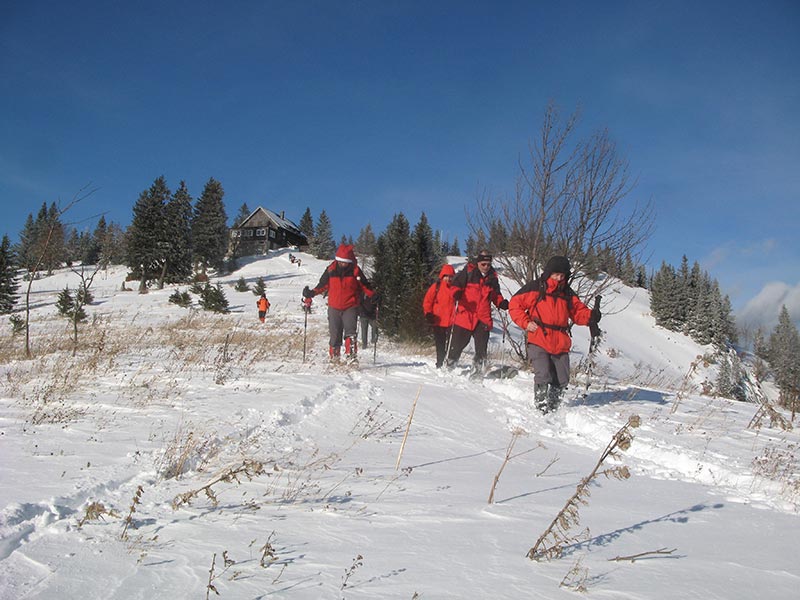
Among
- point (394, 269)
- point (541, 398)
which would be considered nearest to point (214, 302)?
point (394, 269)

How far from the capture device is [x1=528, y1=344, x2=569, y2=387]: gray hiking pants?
613cm

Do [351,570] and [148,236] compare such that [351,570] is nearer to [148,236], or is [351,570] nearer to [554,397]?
[554,397]

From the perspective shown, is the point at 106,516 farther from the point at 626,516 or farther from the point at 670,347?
the point at 670,347

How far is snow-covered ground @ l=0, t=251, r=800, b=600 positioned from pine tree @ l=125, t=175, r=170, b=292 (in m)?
43.7

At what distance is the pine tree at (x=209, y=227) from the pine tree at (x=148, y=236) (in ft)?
25.7

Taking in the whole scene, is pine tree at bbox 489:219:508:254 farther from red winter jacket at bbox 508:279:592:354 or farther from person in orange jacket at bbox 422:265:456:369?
red winter jacket at bbox 508:279:592:354

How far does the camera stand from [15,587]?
4.25ft

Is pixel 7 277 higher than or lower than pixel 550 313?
higher

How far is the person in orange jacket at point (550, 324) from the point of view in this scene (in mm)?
6145

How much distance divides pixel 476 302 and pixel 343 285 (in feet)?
7.34

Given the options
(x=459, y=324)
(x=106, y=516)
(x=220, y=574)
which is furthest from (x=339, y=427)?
(x=459, y=324)

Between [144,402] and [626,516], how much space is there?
12.2 feet

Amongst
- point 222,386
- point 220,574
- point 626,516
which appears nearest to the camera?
point 220,574

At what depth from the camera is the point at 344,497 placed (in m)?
2.33
